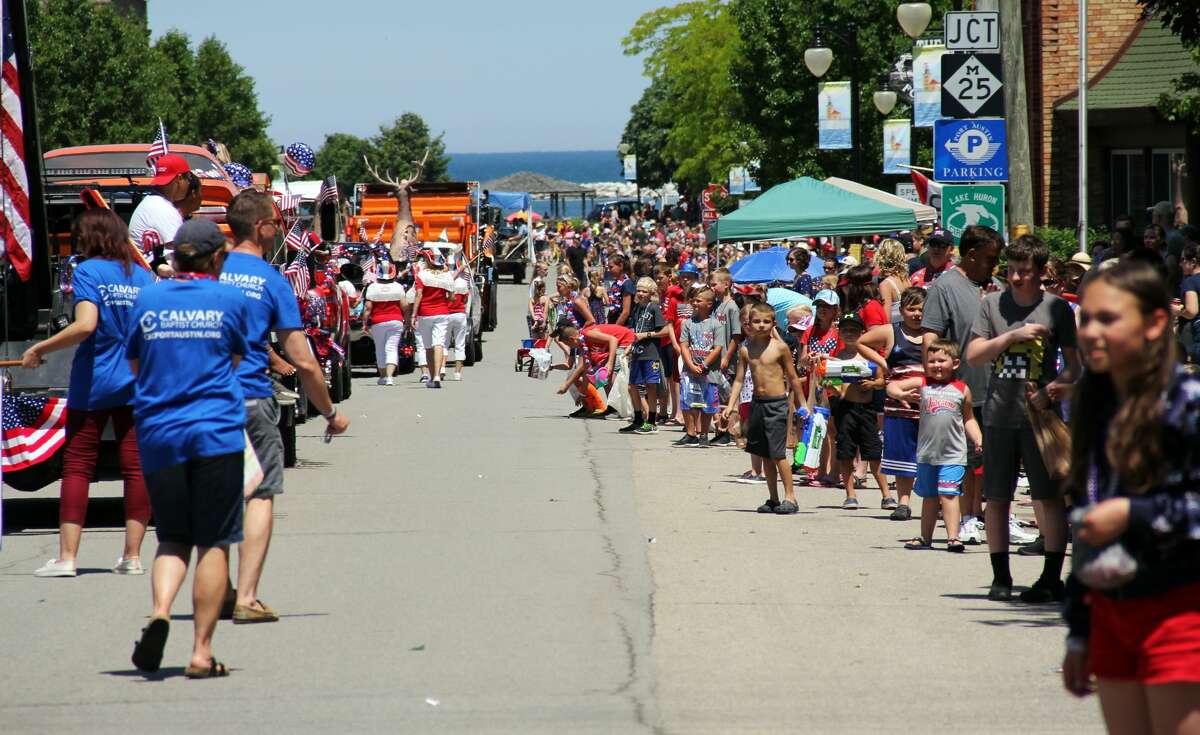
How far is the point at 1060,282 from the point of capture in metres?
12.3

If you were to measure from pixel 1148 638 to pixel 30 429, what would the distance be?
834 centimetres

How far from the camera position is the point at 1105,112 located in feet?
92.4

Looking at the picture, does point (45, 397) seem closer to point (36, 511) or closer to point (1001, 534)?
point (36, 511)

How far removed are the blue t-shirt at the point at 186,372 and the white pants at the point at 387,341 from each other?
18018 millimetres

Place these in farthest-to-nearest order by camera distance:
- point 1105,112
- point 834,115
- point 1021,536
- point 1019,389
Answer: point 834,115 < point 1105,112 < point 1021,536 < point 1019,389

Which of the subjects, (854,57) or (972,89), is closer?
(972,89)

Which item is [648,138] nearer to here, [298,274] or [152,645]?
[298,274]

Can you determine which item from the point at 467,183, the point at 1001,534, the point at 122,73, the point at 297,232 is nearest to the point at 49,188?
the point at 297,232

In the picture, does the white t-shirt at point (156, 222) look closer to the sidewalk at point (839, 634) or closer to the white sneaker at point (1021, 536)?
the sidewalk at point (839, 634)

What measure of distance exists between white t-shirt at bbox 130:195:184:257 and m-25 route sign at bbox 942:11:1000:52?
8144 millimetres

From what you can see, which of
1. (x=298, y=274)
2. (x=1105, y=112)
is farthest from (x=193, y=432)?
(x=1105, y=112)

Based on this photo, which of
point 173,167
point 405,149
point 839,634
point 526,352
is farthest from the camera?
point 405,149

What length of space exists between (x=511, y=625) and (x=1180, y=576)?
4.29 m

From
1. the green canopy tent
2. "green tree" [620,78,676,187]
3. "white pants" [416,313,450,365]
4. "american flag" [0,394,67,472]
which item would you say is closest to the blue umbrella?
the green canopy tent
